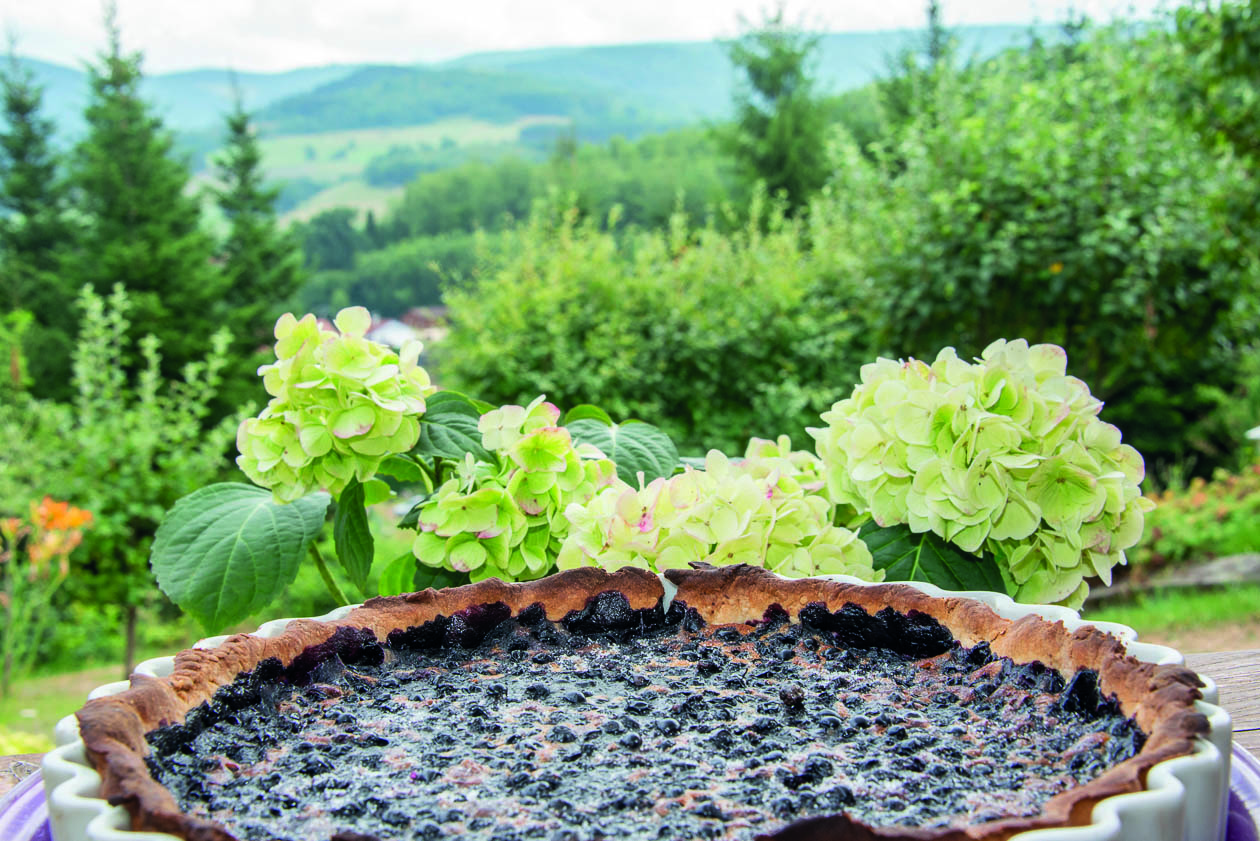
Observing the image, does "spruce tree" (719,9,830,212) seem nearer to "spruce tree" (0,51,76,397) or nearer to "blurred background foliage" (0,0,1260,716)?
"blurred background foliage" (0,0,1260,716)

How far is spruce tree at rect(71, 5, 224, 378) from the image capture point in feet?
47.8

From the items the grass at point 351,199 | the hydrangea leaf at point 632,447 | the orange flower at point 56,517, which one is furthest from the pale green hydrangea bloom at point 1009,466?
the grass at point 351,199

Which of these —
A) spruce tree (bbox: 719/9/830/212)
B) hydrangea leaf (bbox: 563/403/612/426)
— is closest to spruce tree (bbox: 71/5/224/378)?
spruce tree (bbox: 719/9/830/212)

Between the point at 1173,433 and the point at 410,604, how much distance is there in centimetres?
933

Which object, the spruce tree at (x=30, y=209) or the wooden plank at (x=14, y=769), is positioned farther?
the spruce tree at (x=30, y=209)

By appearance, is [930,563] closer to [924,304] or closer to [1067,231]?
[924,304]

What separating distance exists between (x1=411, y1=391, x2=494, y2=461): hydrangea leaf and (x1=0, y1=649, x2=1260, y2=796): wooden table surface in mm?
648

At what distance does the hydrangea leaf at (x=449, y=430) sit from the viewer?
1.45 m

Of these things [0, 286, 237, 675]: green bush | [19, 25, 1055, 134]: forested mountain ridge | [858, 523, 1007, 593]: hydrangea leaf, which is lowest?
[0, 286, 237, 675]: green bush

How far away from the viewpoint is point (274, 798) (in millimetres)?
771

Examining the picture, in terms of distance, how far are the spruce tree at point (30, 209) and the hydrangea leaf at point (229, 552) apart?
51.2ft

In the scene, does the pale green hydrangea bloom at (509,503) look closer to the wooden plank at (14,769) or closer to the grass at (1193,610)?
the wooden plank at (14,769)

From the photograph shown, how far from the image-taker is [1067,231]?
5.82 m

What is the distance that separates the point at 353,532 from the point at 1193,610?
523 centimetres
